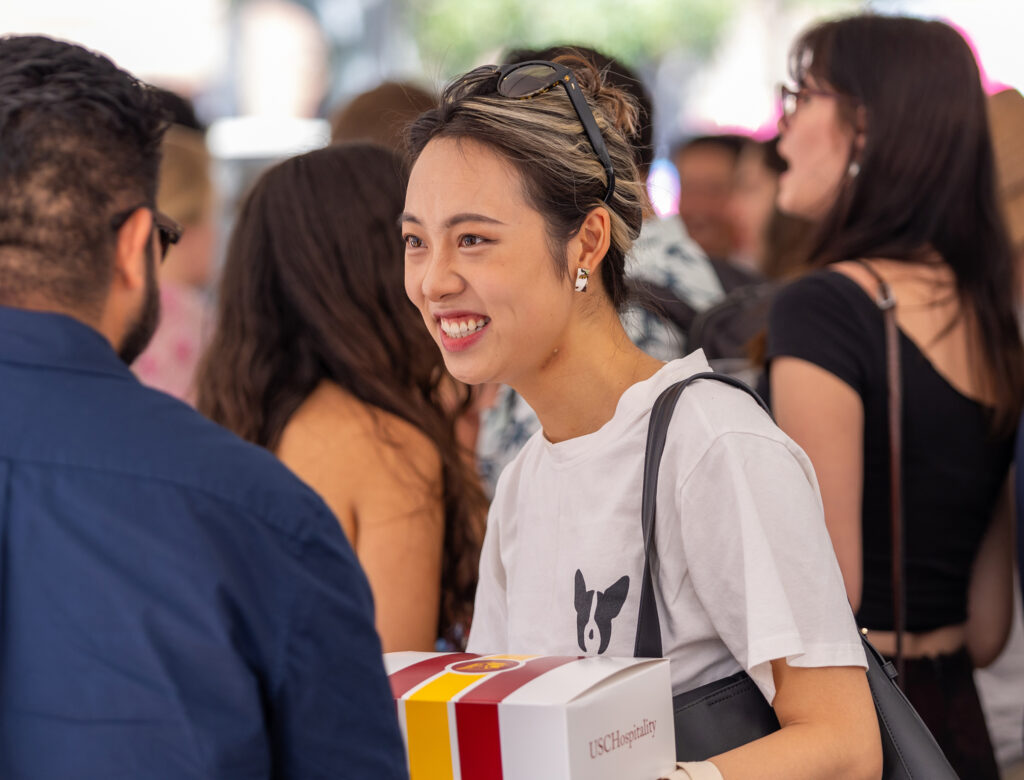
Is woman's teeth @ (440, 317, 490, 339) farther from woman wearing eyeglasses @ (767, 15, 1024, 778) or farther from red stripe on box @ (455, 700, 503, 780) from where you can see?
woman wearing eyeglasses @ (767, 15, 1024, 778)

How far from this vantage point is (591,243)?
1.72 m

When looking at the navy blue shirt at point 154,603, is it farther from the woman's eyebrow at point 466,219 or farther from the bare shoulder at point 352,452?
the bare shoulder at point 352,452

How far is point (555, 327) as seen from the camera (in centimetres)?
167

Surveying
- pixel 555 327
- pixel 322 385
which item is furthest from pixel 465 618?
pixel 555 327

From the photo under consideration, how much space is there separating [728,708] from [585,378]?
1.65 feet

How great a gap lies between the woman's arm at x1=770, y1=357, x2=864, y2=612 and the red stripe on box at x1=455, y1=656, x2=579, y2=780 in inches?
40.5

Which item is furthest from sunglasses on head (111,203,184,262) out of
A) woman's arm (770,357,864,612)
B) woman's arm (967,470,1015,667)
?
woman's arm (967,470,1015,667)

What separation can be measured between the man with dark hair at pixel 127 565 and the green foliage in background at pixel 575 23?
1249 centimetres

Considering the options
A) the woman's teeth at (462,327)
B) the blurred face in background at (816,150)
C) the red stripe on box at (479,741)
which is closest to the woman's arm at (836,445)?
the blurred face in background at (816,150)

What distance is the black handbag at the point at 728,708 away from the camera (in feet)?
4.74

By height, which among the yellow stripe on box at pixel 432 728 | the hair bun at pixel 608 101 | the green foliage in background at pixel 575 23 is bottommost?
the yellow stripe on box at pixel 432 728

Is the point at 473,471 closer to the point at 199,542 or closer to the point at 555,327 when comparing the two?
the point at 555,327

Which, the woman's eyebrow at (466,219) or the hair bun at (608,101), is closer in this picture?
the woman's eyebrow at (466,219)

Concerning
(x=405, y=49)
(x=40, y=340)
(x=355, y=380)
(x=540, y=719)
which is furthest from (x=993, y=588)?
(x=405, y=49)
